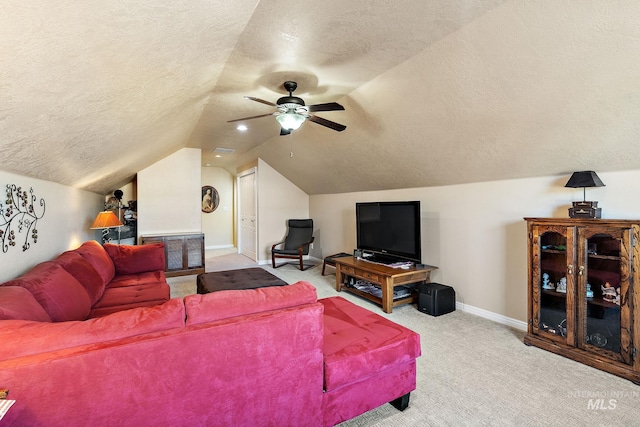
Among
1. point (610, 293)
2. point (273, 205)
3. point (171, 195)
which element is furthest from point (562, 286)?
point (171, 195)

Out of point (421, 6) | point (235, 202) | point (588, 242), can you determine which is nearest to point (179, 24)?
point (421, 6)

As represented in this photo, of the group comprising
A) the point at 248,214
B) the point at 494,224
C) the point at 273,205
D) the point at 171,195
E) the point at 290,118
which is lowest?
the point at 494,224

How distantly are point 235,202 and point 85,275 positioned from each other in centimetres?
609

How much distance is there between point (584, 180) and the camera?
2500mm

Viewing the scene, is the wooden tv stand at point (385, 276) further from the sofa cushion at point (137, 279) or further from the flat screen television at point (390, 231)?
the sofa cushion at point (137, 279)

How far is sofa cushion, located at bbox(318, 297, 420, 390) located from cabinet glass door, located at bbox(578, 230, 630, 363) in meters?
1.58

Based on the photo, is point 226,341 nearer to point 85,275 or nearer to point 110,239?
point 85,275

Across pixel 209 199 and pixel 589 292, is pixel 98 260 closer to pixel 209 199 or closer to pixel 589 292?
pixel 589 292

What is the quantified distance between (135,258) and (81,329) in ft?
10.3

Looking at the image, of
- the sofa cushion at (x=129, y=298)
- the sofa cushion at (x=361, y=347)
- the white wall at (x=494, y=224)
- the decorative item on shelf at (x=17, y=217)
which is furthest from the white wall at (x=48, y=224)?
the white wall at (x=494, y=224)

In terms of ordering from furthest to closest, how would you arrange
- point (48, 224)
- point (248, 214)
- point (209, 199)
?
point (209, 199) → point (248, 214) → point (48, 224)

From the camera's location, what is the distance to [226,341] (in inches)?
54.3

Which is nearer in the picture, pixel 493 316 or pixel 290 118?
pixel 290 118

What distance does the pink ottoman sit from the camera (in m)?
1.67
